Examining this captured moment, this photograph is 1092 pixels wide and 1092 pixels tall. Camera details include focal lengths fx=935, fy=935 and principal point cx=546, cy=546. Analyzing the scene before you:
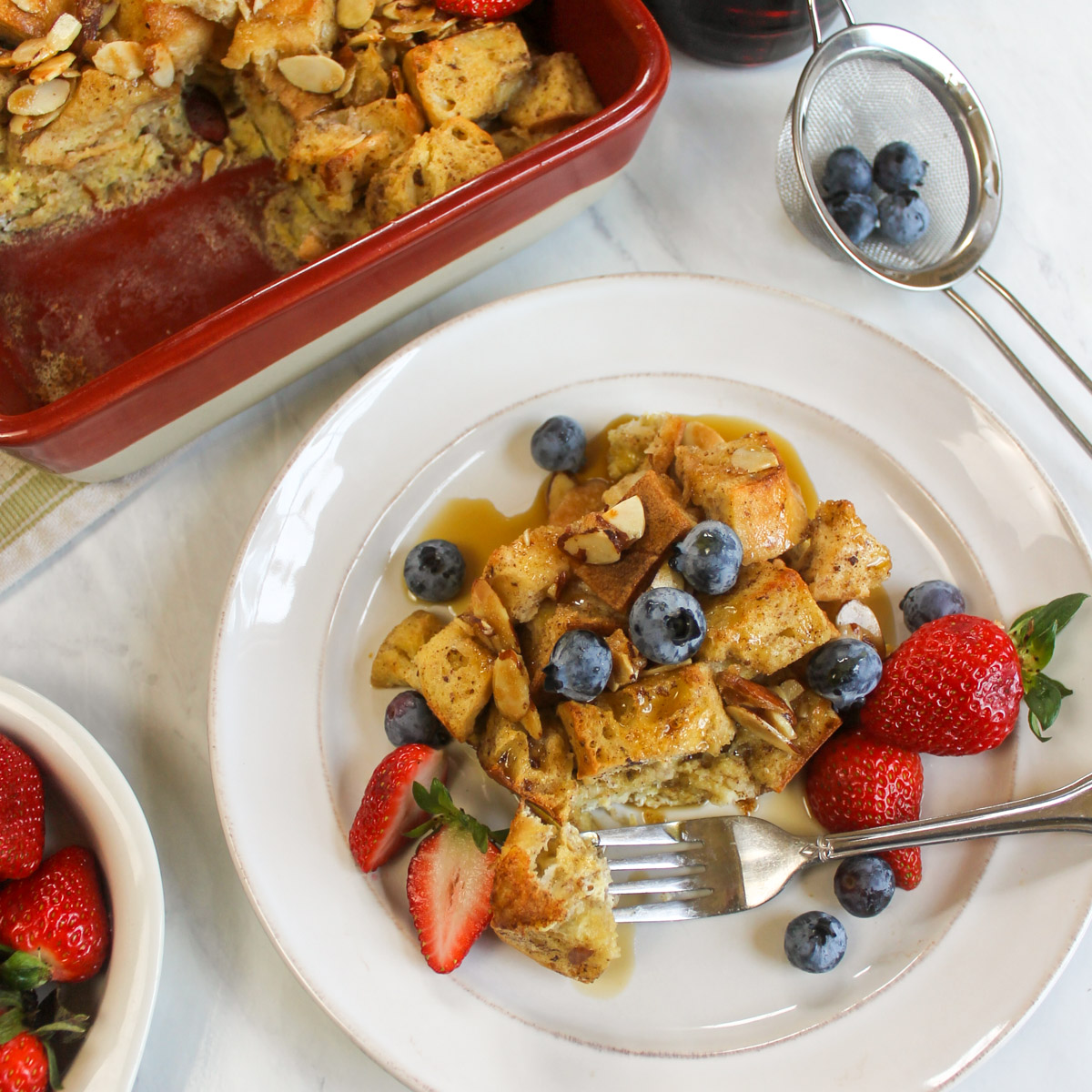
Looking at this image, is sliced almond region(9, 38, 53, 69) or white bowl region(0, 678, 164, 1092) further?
sliced almond region(9, 38, 53, 69)

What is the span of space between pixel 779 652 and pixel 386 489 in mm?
702

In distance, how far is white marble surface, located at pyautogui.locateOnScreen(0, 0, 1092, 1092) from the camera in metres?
1.55

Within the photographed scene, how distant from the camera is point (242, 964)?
1561 millimetres

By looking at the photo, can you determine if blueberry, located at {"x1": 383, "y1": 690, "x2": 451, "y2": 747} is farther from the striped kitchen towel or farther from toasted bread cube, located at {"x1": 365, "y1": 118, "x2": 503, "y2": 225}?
toasted bread cube, located at {"x1": 365, "y1": 118, "x2": 503, "y2": 225}

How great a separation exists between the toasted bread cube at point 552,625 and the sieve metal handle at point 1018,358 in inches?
36.2

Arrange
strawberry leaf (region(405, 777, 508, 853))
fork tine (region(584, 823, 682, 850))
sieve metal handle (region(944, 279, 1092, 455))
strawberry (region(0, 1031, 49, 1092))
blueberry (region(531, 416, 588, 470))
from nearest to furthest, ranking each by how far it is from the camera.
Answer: strawberry (region(0, 1031, 49, 1092)) < strawberry leaf (region(405, 777, 508, 853)) < fork tine (region(584, 823, 682, 850)) < blueberry (region(531, 416, 588, 470)) < sieve metal handle (region(944, 279, 1092, 455))

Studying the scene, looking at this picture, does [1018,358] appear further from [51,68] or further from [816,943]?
[51,68]

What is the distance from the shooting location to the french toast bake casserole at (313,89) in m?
1.57

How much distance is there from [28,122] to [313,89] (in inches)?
19.1

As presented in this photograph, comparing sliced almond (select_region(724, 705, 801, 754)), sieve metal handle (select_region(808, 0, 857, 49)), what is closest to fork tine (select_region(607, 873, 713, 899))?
sliced almond (select_region(724, 705, 801, 754))

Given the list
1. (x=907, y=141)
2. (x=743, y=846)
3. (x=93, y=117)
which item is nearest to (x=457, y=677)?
(x=743, y=846)

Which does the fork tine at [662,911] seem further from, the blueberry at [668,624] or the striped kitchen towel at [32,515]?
the striped kitchen towel at [32,515]

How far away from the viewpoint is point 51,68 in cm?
155

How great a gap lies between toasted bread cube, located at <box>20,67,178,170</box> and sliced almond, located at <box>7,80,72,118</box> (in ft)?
0.06
